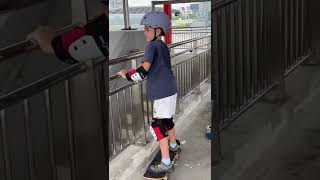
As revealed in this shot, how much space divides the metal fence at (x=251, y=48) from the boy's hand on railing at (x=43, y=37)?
0.41 metres

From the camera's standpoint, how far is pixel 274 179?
2.98 ft

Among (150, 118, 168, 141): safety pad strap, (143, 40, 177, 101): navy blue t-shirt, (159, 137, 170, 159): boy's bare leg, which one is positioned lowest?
(159, 137, 170, 159): boy's bare leg

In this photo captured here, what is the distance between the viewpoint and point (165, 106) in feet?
4.03

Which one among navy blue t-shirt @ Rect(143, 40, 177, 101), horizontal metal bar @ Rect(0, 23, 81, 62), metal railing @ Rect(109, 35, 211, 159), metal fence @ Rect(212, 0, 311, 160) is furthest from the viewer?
metal railing @ Rect(109, 35, 211, 159)

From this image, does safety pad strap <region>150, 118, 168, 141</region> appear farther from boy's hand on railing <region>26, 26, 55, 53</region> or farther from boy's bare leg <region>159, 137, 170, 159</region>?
boy's hand on railing <region>26, 26, 55, 53</region>

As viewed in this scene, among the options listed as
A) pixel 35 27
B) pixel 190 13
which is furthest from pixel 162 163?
pixel 35 27

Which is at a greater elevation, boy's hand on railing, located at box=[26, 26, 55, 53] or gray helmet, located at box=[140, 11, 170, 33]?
gray helmet, located at box=[140, 11, 170, 33]

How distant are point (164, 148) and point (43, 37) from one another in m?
0.75

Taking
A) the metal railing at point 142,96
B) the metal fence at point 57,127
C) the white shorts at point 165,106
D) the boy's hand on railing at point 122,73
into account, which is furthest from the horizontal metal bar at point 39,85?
the white shorts at point 165,106

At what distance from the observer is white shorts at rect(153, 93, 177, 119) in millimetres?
1221

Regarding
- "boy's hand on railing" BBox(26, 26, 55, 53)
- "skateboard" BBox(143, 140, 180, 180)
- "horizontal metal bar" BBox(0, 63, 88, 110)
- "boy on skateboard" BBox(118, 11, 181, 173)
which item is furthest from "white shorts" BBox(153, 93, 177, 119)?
"boy's hand on railing" BBox(26, 26, 55, 53)

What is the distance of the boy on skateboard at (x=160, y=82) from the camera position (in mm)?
1020

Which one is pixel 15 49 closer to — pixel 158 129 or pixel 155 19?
pixel 155 19

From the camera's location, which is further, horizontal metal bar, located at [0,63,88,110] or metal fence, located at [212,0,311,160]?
metal fence, located at [212,0,311,160]
